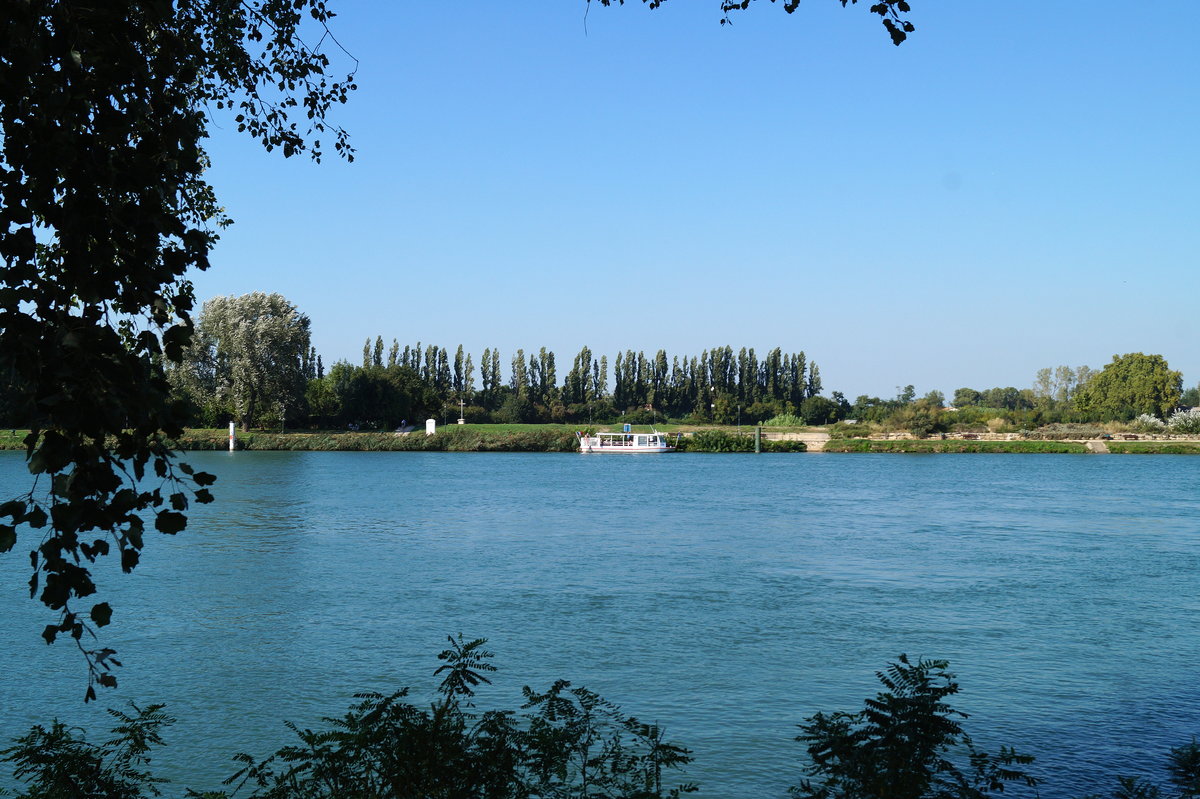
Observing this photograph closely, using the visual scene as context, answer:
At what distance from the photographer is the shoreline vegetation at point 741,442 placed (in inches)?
3730

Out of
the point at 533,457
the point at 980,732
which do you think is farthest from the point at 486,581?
the point at 533,457

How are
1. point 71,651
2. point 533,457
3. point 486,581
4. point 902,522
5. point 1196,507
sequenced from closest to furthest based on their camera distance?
point 71,651 → point 486,581 → point 902,522 → point 1196,507 → point 533,457

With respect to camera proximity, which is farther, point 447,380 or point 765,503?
point 447,380

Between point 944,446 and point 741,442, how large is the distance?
2175cm

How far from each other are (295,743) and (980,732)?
292 inches

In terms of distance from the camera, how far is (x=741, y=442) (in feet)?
339

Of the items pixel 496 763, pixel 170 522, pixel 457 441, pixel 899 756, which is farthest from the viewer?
pixel 457 441

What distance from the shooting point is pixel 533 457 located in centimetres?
9150

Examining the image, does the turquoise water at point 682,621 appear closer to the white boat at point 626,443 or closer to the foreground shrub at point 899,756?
the foreground shrub at point 899,756

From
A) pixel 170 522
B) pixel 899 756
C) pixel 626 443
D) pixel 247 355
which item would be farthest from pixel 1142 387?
pixel 170 522

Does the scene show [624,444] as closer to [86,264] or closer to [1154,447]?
[1154,447]

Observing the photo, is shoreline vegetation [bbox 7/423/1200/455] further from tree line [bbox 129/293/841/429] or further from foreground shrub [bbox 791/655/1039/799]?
foreground shrub [bbox 791/655/1039/799]

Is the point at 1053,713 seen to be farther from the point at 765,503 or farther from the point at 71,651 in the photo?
the point at 765,503

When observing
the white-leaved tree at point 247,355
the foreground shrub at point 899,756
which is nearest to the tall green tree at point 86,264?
the foreground shrub at point 899,756
